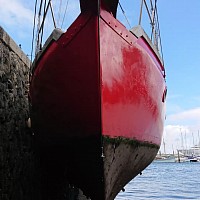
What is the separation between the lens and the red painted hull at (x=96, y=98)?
434 cm

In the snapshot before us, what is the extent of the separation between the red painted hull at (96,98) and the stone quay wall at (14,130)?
414 mm

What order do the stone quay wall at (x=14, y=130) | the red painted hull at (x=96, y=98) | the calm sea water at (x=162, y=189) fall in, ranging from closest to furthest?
the red painted hull at (x=96, y=98)
the stone quay wall at (x=14, y=130)
the calm sea water at (x=162, y=189)

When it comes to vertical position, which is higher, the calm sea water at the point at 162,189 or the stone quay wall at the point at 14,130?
the stone quay wall at the point at 14,130

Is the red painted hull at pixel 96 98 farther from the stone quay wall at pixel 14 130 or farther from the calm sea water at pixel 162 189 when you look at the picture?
the calm sea water at pixel 162 189

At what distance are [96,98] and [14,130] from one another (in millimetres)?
1739

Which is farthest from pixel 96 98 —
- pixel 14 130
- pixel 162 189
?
pixel 162 189

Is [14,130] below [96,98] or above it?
below

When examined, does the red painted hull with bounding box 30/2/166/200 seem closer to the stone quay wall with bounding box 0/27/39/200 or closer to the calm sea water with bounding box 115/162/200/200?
the stone quay wall with bounding box 0/27/39/200

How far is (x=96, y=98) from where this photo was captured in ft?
14.1

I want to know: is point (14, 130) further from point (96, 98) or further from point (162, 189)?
point (162, 189)

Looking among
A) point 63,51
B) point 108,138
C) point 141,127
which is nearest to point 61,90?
point 63,51

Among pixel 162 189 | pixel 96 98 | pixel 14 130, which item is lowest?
pixel 162 189

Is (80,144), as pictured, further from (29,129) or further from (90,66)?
(29,129)

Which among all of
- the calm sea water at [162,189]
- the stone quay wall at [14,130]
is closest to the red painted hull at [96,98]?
the stone quay wall at [14,130]
